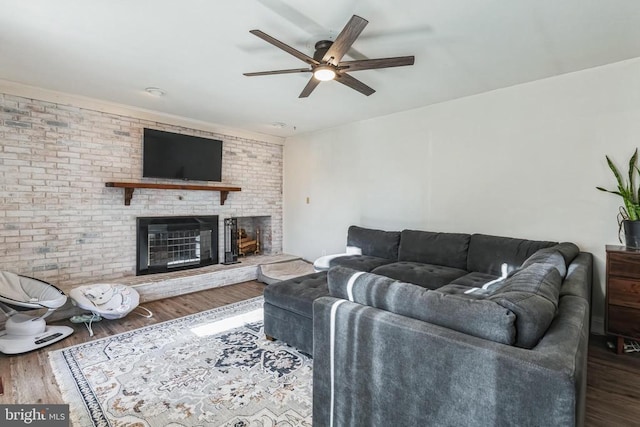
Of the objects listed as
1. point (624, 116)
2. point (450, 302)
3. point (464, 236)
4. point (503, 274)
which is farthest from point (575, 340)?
point (624, 116)

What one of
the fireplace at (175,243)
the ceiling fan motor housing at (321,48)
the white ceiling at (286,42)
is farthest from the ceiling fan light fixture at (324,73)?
the fireplace at (175,243)

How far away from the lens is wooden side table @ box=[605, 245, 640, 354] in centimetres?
249

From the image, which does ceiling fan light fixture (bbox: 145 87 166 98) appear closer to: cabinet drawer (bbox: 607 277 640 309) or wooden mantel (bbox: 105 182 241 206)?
wooden mantel (bbox: 105 182 241 206)

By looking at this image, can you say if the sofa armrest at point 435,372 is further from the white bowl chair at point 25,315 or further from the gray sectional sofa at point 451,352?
the white bowl chair at point 25,315

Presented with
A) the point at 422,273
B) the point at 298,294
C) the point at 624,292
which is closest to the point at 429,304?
the point at 298,294

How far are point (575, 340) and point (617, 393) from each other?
167cm

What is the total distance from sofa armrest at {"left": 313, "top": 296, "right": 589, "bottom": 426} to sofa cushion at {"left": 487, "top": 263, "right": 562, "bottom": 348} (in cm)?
5

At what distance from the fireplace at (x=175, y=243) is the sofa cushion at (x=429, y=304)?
3.59 m

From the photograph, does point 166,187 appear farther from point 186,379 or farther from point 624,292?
point 624,292

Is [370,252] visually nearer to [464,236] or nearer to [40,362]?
[464,236]

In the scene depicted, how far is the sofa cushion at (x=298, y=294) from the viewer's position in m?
2.52

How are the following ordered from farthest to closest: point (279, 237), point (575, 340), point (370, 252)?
1. point (279, 237)
2. point (370, 252)
3. point (575, 340)

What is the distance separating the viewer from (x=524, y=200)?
338cm

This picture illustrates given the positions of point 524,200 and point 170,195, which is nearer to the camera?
point 524,200
